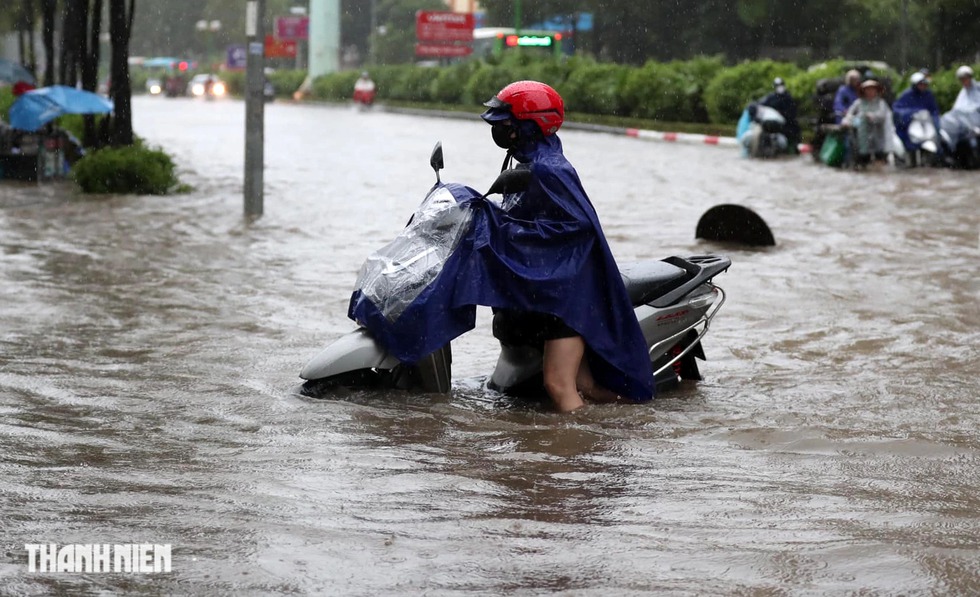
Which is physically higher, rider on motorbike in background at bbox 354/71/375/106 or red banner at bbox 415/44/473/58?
red banner at bbox 415/44/473/58

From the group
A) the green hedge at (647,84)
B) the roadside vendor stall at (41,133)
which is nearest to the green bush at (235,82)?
the green hedge at (647,84)

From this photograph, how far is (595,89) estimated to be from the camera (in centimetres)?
4225

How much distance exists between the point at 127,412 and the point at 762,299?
519cm

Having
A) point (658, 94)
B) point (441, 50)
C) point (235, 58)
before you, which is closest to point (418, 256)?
point (658, 94)

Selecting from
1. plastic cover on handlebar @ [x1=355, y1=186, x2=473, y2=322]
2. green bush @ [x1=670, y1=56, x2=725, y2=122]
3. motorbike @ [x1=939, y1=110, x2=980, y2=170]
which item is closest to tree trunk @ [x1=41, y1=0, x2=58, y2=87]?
motorbike @ [x1=939, y1=110, x2=980, y2=170]

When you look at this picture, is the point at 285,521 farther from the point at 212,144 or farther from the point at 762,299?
the point at 212,144

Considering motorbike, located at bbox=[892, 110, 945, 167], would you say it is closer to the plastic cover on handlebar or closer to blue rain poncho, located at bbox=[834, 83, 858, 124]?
blue rain poncho, located at bbox=[834, 83, 858, 124]

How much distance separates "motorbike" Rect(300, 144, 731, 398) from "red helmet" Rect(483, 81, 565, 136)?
0.97 feet

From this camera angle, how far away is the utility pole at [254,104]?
14.5 m

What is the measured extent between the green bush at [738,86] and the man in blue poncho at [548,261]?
27.7 m

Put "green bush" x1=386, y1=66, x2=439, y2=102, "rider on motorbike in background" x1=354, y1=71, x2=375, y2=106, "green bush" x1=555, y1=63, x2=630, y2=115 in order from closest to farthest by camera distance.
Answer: "green bush" x1=555, y1=63, x2=630, y2=115
"rider on motorbike in background" x1=354, y1=71, x2=375, y2=106
"green bush" x1=386, y1=66, x2=439, y2=102

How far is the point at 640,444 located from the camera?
5.74 meters

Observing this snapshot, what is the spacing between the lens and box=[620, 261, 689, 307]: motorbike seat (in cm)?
654

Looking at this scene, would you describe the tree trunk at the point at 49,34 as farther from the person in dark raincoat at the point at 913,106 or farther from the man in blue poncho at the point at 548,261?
the man in blue poncho at the point at 548,261
